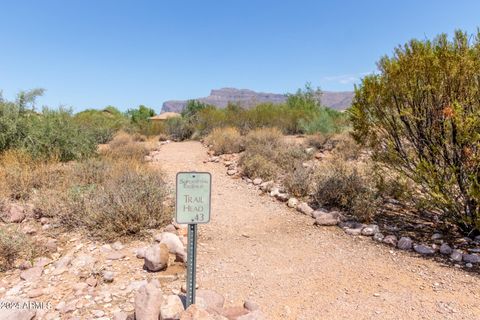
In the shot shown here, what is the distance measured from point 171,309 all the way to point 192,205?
32.4 inches

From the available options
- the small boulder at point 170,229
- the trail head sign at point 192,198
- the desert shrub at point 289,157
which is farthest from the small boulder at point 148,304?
the desert shrub at point 289,157

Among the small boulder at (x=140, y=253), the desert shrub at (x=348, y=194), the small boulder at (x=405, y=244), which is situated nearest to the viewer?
the small boulder at (x=140, y=253)

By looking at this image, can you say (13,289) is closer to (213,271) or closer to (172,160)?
(213,271)

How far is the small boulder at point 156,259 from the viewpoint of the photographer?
147 inches

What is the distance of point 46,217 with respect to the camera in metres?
5.02

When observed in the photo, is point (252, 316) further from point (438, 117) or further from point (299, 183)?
point (299, 183)

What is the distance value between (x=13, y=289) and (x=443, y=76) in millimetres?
5626

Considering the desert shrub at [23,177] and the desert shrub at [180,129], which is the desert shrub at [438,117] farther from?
the desert shrub at [180,129]

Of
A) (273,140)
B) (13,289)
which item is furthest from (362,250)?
(273,140)

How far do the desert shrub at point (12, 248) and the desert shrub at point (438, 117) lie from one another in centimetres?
511

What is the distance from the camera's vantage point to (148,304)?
8.79 ft

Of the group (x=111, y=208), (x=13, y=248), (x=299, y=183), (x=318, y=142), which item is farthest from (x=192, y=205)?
(x=318, y=142)

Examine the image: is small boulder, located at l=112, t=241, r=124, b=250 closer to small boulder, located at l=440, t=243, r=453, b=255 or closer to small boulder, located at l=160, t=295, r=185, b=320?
small boulder, located at l=160, t=295, r=185, b=320

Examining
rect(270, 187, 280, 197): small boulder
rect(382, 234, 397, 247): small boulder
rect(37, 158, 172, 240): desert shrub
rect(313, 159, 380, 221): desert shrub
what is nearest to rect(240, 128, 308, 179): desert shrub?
rect(270, 187, 280, 197): small boulder
